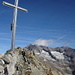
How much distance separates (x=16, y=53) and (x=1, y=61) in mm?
2922

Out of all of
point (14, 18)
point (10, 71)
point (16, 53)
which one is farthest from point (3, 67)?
point (14, 18)

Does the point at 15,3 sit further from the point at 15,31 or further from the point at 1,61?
the point at 1,61

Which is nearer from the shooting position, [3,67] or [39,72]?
[3,67]

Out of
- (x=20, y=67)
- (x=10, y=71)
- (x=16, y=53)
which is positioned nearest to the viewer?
(x=10, y=71)

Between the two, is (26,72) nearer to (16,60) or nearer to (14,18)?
(16,60)

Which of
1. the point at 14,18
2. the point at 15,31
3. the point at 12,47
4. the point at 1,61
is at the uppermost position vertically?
the point at 14,18

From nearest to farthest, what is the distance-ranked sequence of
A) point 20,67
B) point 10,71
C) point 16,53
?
point 10,71 < point 20,67 < point 16,53

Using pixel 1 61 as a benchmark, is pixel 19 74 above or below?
below

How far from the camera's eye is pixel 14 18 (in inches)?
782

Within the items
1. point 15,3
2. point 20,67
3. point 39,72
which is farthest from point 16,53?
point 15,3

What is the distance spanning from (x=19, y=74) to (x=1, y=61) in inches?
110

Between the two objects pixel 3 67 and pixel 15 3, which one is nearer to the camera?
pixel 3 67

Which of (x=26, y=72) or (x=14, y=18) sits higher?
(x=14, y=18)

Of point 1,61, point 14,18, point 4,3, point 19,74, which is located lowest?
point 19,74
